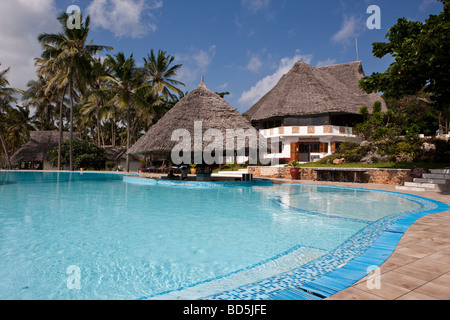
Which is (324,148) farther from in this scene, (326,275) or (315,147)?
(326,275)

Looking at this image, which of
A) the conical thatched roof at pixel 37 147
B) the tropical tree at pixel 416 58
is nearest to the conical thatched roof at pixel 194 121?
the tropical tree at pixel 416 58

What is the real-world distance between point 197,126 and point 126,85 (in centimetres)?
1450

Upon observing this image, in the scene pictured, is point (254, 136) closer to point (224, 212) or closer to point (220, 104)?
point (220, 104)

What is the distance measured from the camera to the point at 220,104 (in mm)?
17703

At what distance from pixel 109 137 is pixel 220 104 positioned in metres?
35.5

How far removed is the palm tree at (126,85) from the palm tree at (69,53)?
2.10m

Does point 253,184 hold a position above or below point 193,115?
Result: below

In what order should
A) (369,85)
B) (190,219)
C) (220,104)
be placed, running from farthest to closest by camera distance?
(220,104) → (369,85) → (190,219)

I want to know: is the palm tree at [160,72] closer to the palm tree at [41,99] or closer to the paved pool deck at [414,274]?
the palm tree at [41,99]

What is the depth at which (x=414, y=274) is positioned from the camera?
8.66ft

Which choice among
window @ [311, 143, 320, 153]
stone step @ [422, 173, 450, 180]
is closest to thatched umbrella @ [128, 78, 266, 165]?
stone step @ [422, 173, 450, 180]

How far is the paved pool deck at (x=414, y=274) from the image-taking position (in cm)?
221
